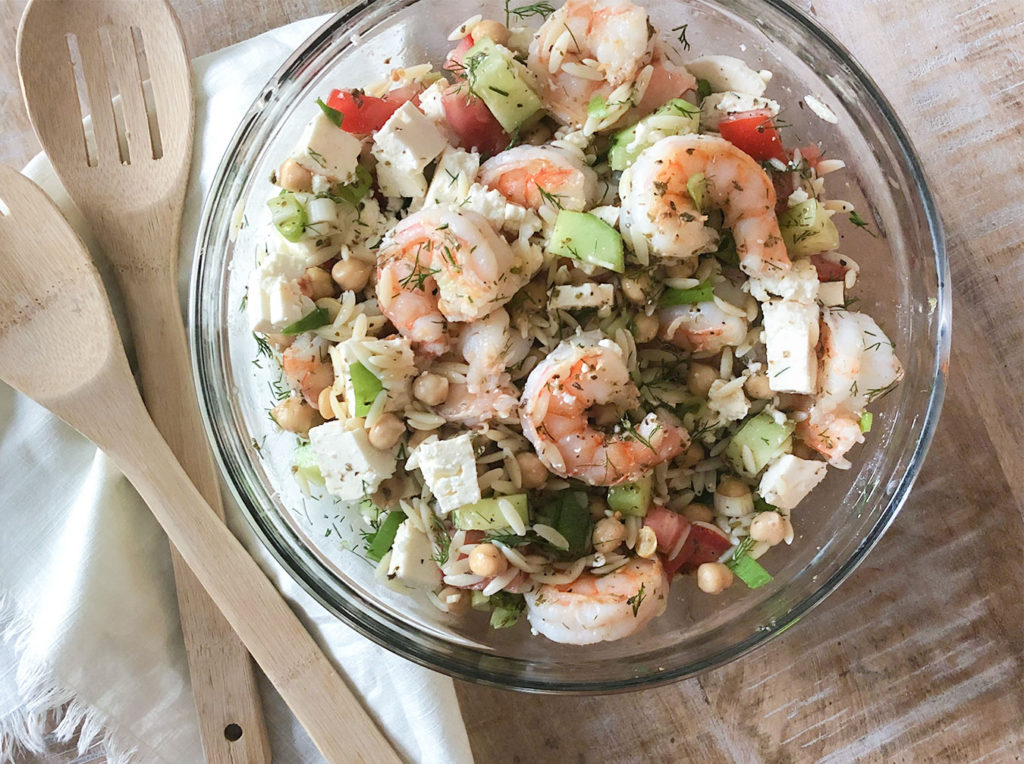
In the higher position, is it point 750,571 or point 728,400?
point 728,400

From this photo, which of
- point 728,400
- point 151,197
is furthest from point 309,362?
point 728,400

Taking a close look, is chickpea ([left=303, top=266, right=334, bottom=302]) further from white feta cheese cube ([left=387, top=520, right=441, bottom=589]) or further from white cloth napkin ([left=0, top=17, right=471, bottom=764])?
white cloth napkin ([left=0, top=17, right=471, bottom=764])

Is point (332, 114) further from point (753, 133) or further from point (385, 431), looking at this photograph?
point (753, 133)

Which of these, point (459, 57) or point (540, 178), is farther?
point (459, 57)

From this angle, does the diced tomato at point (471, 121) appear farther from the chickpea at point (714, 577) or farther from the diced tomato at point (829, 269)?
the chickpea at point (714, 577)

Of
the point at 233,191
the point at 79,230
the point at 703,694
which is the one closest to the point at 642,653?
the point at 703,694

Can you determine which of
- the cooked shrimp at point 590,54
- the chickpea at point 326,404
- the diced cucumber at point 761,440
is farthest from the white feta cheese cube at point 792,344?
the chickpea at point 326,404
